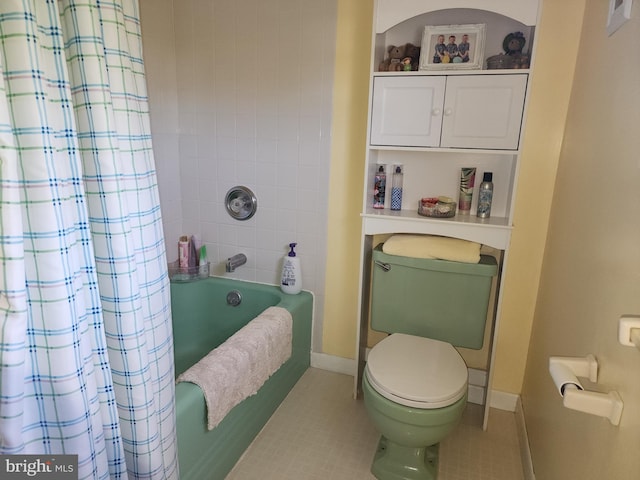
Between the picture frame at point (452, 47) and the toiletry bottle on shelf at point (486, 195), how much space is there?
1.48 feet

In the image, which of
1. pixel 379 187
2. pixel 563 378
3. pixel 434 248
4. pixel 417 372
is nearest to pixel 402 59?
pixel 379 187

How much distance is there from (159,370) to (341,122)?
138 centimetres

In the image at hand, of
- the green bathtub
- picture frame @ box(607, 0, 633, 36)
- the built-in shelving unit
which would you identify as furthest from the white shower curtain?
picture frame @ box(607, 0, 633, 36)

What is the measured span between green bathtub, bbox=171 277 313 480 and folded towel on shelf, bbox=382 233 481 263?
0.61 metres

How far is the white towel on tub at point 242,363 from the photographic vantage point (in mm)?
1407

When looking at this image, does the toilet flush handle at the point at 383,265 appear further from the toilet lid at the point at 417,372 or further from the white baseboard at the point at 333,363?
the white baseboard at the point at 333,363

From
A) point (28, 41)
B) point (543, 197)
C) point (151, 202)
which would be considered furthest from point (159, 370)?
point (543, 197)

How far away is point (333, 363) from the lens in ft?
7.47

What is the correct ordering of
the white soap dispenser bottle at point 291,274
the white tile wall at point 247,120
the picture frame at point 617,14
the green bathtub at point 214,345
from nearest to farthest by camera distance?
the picture frame at point 617,14
the green bathtub at point 214,345
the white tile wall at point 247,120
the white soap dispenser bottle at point 291,274

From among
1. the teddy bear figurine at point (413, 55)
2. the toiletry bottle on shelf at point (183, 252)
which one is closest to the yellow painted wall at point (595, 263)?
the teddy bear figurine at point (413, 55)

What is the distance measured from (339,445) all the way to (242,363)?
0.59 meters

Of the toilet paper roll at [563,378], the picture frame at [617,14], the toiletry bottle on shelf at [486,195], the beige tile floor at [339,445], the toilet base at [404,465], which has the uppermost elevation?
the picture frame at [617,14]

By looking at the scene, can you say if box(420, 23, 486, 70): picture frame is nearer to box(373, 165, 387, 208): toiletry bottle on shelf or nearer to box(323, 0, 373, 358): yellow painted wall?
box(323, 0, 373, 358): yellow painted wall

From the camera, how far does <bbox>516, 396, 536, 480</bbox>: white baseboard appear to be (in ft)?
5.16
